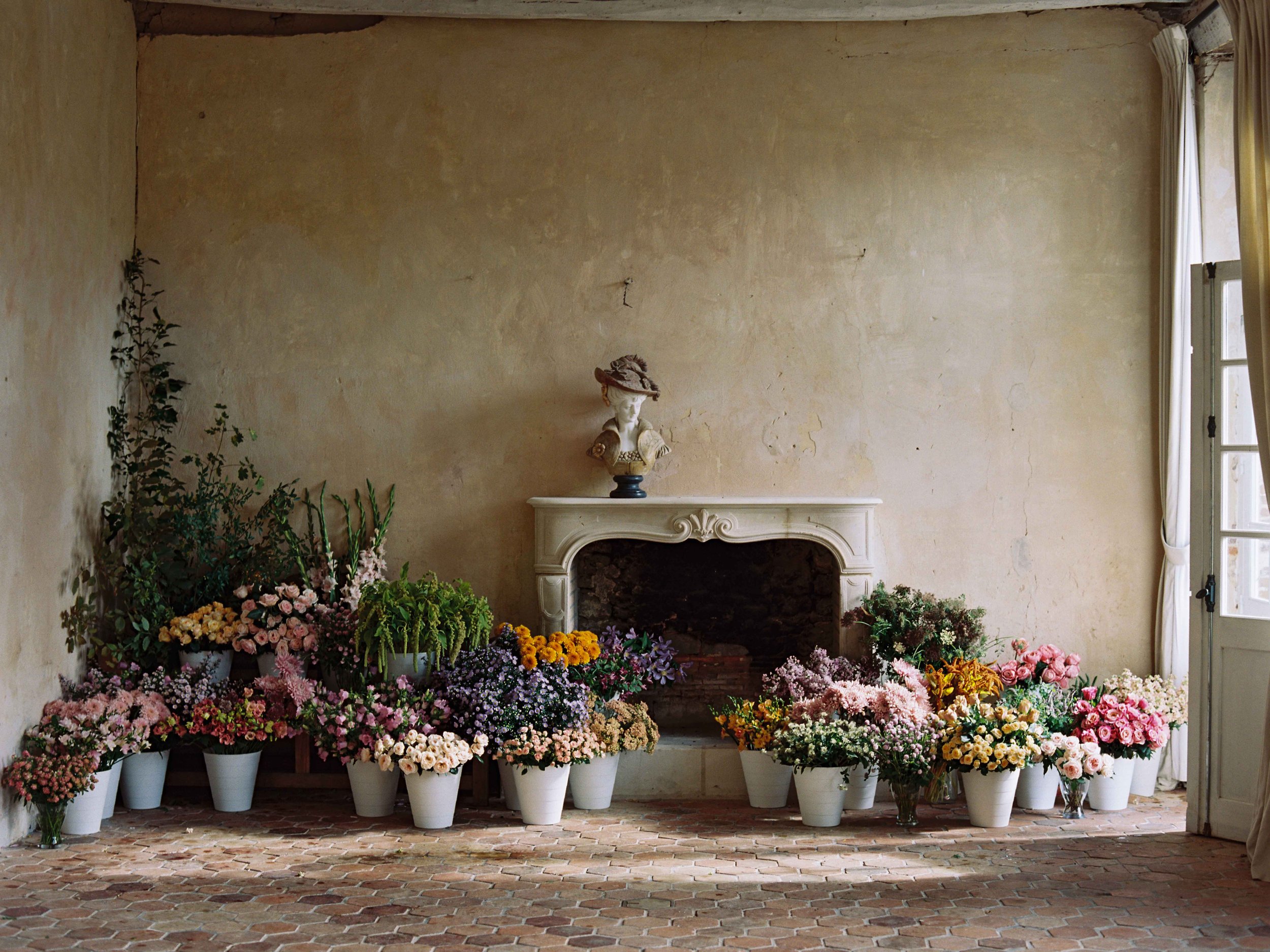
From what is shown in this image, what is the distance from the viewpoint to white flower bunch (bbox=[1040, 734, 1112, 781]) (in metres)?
5.34

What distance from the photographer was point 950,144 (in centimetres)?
639

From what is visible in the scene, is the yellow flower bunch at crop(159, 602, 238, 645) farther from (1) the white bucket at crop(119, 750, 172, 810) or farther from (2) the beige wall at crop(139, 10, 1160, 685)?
(2) the beige wall at crop(139, 10, 1160, 685)

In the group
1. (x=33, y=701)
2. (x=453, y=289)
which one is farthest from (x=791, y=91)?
(x=33, y=701)

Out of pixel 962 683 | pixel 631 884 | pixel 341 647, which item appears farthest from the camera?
pixel 341 647

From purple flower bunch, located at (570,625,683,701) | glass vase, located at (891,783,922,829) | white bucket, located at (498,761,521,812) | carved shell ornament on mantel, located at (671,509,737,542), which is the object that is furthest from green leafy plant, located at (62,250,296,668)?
glass vase, located at (891,783,922,829)

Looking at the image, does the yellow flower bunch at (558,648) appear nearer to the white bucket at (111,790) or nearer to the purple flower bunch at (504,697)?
the purple flower bunch at (504,697)

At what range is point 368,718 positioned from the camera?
543 cm

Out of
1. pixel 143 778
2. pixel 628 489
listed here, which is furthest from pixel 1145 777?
pixel 143 778

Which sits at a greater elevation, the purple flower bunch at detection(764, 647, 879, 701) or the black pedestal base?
the black pedestal base

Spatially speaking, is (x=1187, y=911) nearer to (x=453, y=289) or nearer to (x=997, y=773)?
(x=997, y=773)

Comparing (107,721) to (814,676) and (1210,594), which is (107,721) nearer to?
(814,676)

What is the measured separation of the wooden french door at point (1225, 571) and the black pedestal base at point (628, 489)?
273 centimetres

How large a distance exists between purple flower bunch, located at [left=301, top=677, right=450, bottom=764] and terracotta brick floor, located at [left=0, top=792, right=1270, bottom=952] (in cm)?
39

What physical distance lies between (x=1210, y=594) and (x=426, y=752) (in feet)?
12.1
